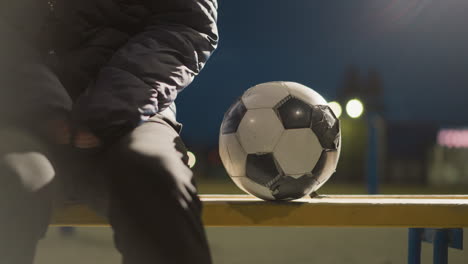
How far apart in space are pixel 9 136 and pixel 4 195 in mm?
146

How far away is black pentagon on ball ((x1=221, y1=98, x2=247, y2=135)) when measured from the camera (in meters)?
1.62

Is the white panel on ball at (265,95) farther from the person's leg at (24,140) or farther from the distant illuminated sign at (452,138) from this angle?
the distant illuminated sign at (452,138)

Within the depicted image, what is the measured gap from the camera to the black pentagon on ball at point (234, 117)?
5.31ft

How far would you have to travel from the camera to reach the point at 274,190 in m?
1.53

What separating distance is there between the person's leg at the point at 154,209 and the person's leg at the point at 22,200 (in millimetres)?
127

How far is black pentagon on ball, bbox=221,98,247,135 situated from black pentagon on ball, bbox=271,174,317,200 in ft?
0.76

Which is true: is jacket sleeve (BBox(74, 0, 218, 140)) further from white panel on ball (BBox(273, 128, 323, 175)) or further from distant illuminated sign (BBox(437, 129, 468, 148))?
distant illuminated sign (BBox(437, 129, 468, 148))

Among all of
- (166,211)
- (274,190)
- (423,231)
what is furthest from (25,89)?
(423,231)

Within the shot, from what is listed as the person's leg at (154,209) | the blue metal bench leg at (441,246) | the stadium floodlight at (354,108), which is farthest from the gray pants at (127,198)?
the stadium floodlight at (354,108)

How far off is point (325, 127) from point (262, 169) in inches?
9.3

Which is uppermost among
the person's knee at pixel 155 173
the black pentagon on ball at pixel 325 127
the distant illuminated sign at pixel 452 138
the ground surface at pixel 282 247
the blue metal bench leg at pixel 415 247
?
the person's knee at pixel 155 173

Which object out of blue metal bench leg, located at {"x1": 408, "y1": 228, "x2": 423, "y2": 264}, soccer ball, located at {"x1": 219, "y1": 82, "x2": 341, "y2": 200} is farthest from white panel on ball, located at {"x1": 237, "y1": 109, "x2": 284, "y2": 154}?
blue metal bench leg, located at {"x1": 408, "y1": 228, "x2": 423, "y2": 264}

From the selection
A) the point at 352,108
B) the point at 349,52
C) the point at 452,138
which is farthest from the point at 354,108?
the point at 349,52

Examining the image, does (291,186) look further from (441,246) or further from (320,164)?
(441,246)
